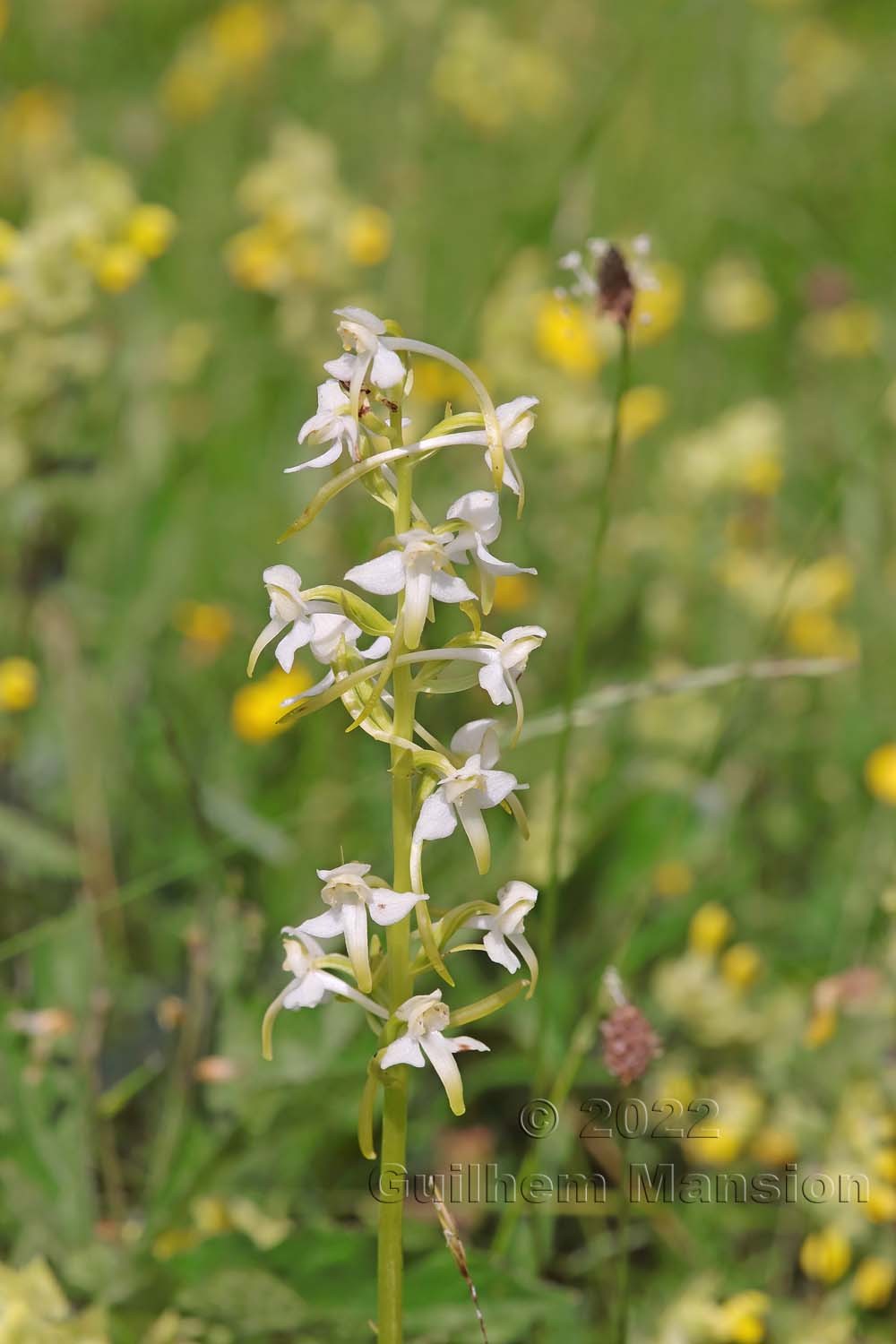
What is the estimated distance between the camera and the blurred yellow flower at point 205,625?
291 cm

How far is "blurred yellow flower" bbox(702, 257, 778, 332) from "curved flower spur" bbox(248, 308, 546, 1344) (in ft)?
9.30

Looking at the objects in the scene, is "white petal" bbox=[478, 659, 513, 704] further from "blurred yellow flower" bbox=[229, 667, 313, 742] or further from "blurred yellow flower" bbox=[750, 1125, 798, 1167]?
"blurred yellow flower" bbox=[229, 667, 313, 742]

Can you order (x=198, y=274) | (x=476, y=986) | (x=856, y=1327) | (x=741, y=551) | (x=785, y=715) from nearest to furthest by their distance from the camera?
(x=856, y=1327)
(x=476, y=986)
(x=785, y=715)
(x=741, y=551)
(x=198, y=274)

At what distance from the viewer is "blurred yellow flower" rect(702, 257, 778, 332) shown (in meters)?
3.78

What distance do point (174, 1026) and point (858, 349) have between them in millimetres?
2710

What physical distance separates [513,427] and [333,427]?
0.15 m

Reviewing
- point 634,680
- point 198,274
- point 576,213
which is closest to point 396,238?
point 576,213

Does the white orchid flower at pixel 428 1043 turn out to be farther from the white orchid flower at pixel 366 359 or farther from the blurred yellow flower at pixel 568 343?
the blurred yellow flower at pixel 568 343

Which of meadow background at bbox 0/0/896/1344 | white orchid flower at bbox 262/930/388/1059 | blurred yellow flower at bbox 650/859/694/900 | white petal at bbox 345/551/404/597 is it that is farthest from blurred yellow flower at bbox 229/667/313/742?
white petal at bbox 345/551/404/597

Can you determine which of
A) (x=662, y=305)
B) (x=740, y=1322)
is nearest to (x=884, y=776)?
(x=740, y=1322)

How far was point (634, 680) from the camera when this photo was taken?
2959 mm

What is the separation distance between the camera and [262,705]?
8.48ft

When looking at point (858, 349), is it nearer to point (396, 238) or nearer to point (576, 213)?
point (576, 213)

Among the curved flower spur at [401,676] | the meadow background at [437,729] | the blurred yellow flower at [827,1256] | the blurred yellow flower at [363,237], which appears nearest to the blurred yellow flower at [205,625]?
the meadow background at [437,729]
